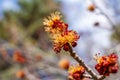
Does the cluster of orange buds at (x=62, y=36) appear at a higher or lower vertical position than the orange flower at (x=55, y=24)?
lower

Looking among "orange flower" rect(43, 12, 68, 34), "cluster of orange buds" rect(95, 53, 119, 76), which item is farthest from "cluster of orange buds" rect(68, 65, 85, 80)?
"orange flower" rect(43, 12, 68, 34)

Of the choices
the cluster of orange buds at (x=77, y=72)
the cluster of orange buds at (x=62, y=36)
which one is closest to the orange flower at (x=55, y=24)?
the cluster of orange buds at (x=62, y=36)

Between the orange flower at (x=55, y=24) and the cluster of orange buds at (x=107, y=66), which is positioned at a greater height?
the orange flower at (x=55, y=24)

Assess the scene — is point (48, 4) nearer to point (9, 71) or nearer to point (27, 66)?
point (9, 71)

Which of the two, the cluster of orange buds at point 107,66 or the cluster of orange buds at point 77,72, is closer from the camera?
the cluster of orange buds at point 107,66

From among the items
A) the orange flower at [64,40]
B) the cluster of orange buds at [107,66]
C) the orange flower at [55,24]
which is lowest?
the cluster of orange buds at [107,66]

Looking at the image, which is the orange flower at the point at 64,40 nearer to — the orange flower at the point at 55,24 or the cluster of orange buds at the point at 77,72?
the orange flower at the point at 55,24

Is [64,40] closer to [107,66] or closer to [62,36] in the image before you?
[62,36]

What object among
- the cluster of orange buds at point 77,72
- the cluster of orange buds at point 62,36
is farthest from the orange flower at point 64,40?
the cluster of orange buds at point 77,72

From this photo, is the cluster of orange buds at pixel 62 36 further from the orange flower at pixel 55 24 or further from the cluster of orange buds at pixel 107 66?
the cluster of orange buds at pixel 107 66

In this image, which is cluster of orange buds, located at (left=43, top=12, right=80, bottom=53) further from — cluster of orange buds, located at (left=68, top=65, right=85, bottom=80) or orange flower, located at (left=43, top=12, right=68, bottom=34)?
cluster of orange buds, located at (left=68, top=65, right=85, bottom=80)

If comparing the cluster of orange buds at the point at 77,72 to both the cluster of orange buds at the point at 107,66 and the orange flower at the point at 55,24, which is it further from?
the orange flower at the point at 55,24
